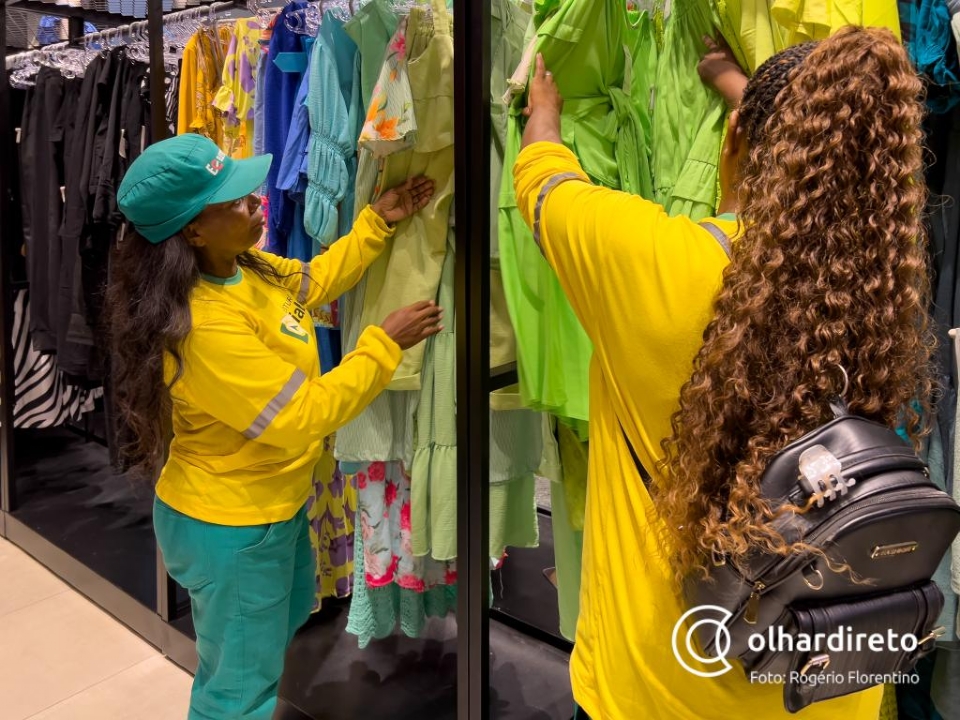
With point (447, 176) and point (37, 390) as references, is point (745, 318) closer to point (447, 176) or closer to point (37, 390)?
point (447, 176)

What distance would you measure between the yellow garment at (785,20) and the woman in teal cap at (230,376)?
70 cm

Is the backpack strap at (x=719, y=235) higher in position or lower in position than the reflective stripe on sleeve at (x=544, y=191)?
lower

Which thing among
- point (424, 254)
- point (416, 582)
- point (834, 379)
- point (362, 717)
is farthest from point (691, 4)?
point (362, 717)

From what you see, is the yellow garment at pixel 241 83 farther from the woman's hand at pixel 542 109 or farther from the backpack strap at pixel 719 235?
the backpack strap at pixel 719 235

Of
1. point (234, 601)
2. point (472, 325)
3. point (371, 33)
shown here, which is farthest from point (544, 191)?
point (234, 601)

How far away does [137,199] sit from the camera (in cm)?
151

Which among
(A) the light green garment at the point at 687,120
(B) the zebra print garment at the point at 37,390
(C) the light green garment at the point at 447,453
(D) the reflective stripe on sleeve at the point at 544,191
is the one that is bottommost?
(B) the zebra print garment at the point at 37,390

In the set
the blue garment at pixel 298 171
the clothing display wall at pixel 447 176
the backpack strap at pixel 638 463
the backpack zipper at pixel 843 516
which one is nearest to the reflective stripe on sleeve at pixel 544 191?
the backpack strap at pixel 638 463

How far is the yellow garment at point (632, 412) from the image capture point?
97 cm

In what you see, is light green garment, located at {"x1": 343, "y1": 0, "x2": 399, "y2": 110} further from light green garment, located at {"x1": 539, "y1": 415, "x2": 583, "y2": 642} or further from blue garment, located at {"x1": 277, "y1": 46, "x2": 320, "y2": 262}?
light green garment, located at {"x1": 539, "y1": 415, "x2": 583, "y2": 642}

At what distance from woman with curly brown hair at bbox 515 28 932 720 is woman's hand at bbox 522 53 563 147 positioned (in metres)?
0.26

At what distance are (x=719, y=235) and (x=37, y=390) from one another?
382 centimetres

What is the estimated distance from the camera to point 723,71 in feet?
4.77

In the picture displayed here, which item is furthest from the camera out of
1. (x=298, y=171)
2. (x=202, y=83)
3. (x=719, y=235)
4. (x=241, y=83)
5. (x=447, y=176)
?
(x=202, y=83)
